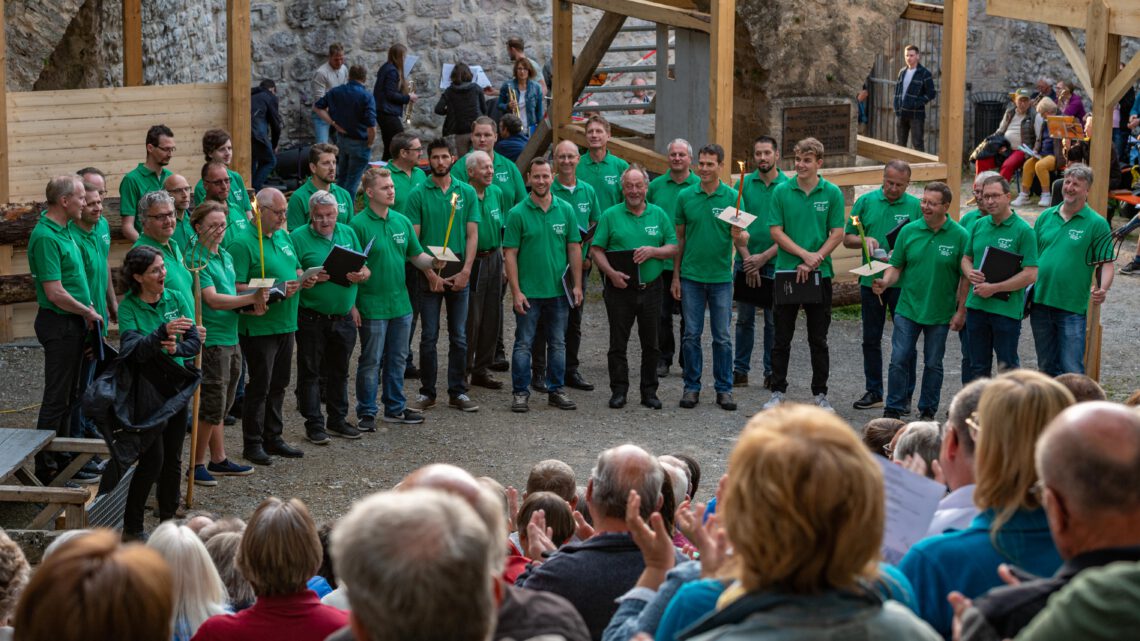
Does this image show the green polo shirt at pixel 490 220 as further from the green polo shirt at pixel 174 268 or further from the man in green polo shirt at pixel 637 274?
the green polo shirt at pixel 174 268

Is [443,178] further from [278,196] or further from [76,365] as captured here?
[76,365]

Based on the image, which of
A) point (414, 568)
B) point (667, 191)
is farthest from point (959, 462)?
point (667, 191)

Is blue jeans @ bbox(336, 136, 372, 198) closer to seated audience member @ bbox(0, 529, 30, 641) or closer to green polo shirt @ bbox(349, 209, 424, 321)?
green polo shirt @ bbox(349, 209, 424, 321)

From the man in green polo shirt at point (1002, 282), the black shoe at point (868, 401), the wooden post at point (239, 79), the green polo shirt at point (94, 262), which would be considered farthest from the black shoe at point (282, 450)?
the man in green polo shirt at point (1002, 282)

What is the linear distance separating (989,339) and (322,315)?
4.25 metres

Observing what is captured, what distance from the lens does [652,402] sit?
10.0 m

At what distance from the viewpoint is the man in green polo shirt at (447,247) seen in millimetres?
9867

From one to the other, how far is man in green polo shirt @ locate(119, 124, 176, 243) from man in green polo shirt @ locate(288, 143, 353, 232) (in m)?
0.88

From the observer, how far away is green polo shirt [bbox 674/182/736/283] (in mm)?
9984

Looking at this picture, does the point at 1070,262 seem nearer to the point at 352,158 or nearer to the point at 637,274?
the point at 637,274

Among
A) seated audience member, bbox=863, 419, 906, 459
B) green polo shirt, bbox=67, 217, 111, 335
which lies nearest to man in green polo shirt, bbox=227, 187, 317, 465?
green polo shirt, bbox=67, 217, 111, 335

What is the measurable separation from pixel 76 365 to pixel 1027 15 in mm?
8389

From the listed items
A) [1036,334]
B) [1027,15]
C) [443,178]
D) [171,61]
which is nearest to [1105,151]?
[1027,15]

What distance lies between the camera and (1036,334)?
31.0ft
